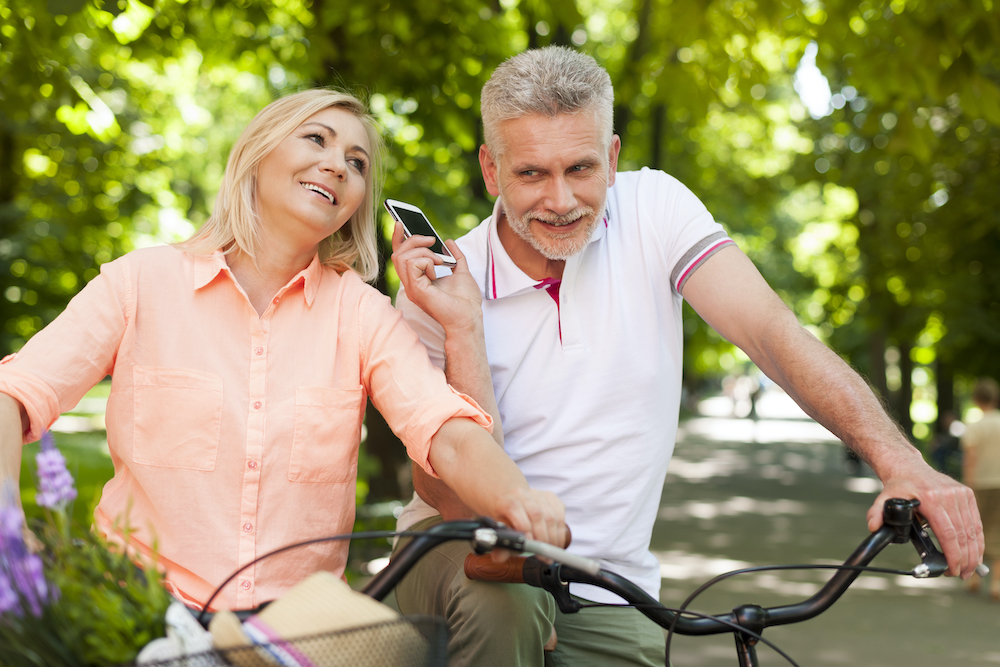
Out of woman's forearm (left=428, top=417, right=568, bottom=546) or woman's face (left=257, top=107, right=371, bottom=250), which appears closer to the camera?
woman's forearm (left=428, top=417, right=568, bottom=546)

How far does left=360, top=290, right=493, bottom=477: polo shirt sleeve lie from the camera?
210 centimetres

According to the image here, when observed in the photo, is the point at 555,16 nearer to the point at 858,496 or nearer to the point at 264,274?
the point at 264,274

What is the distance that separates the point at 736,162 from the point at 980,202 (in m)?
6.84

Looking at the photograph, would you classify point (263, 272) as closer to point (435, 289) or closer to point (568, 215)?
point (435, 289)

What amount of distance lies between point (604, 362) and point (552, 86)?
767 mm

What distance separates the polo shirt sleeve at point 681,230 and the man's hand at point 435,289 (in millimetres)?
574

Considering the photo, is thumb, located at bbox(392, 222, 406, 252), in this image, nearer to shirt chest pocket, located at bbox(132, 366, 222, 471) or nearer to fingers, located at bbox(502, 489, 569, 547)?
shirt chest pocket, located at bbox(132, 366, 222, 471)

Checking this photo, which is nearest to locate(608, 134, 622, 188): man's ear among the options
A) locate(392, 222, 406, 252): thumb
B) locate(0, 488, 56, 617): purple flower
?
locate(392, 222, 406, 252): thumb

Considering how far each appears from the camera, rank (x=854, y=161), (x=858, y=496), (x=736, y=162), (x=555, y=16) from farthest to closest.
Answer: (x=736, y=162) < (x=858, y=496) < (x=854, y=161) < (x=555, y=16)

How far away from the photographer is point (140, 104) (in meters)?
12.6

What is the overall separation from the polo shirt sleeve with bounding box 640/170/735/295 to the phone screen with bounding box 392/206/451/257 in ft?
2.06

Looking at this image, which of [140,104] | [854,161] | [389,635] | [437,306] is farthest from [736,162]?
[389,635]

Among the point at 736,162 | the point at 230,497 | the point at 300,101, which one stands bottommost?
the point at 230,497

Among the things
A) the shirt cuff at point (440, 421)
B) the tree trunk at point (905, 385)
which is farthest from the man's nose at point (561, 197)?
the tree trunk at point (905, 385)
